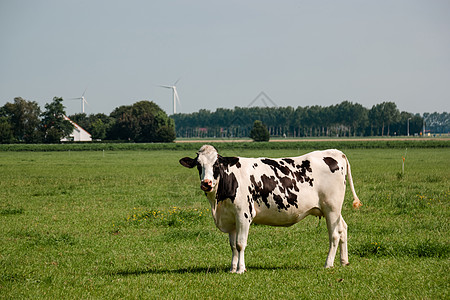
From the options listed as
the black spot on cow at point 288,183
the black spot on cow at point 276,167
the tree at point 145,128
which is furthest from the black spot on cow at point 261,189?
the tree at point 145,128

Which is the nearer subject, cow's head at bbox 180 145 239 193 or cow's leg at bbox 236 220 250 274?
cow's head at bbox 180 145 239 193

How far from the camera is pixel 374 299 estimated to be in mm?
7195

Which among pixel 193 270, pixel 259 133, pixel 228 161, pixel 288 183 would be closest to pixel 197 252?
pixel 193 270

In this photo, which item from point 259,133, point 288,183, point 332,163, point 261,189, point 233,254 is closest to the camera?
point 233,254

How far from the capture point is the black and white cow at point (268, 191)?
339 inches

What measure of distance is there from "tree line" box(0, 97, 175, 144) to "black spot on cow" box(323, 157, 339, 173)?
336 ft

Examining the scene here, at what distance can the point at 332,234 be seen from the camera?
9.05 metres

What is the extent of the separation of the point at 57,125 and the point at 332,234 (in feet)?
353

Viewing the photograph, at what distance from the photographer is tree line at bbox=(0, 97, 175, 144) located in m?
109

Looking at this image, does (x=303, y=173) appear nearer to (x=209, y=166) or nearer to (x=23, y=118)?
(x=209, y=166)

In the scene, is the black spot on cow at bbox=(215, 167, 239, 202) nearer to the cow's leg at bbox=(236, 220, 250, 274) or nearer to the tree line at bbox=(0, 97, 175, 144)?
the cow's leg at bbox=(236, 220, 250, 274)

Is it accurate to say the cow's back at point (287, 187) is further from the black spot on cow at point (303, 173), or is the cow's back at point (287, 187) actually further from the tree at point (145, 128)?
the tree at point (145, 128)

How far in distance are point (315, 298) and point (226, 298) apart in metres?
1.27

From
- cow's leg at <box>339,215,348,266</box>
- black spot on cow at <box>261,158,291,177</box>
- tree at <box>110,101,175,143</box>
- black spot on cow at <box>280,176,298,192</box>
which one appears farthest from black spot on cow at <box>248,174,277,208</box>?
tree at <box>110,101,175,143</box>
